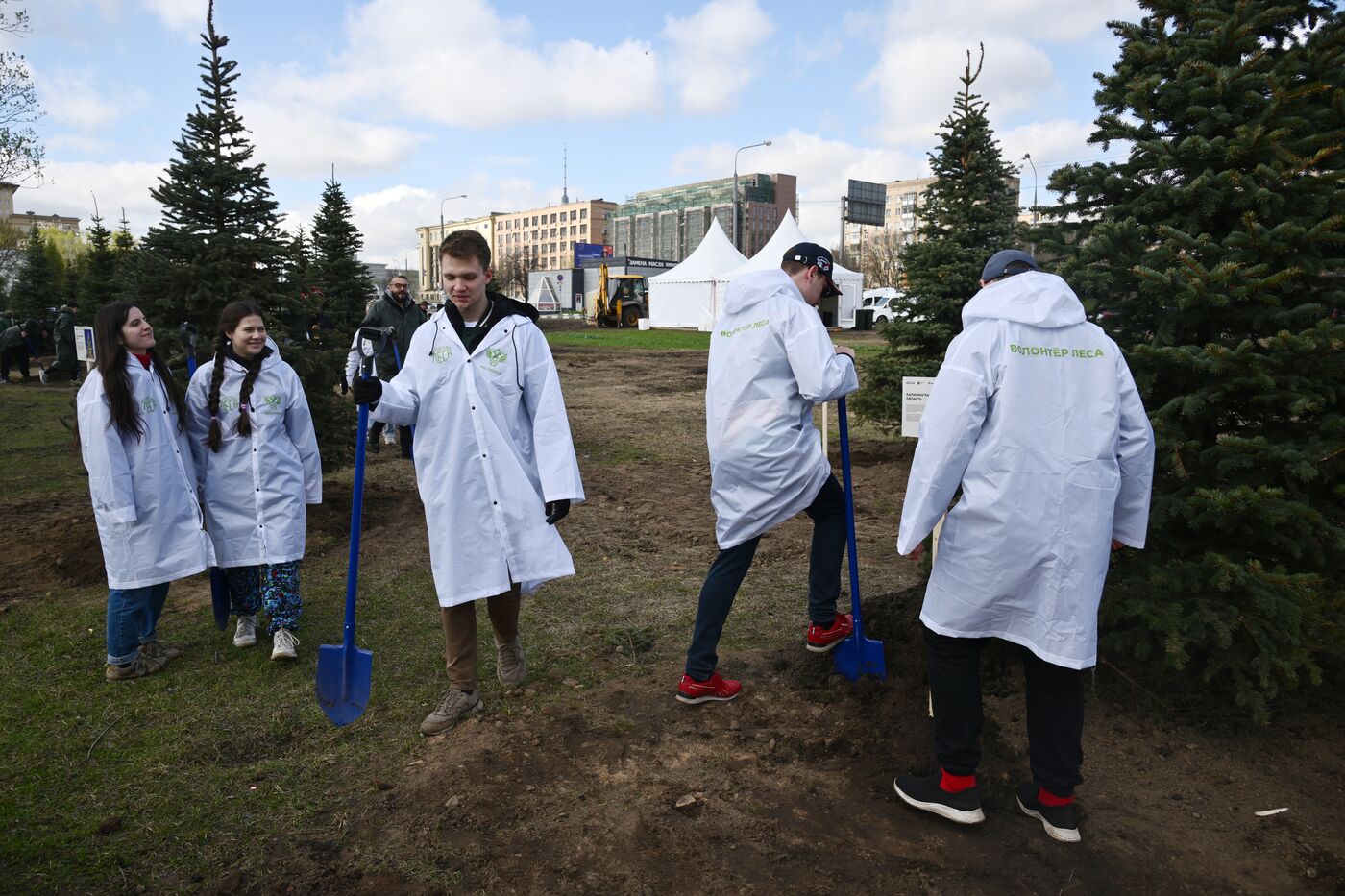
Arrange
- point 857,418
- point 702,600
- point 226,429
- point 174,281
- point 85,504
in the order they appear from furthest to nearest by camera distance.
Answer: point 857,418, point 85,504, point 174,281, point 226,429, point 702,600

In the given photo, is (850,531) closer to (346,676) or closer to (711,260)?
(346,676)

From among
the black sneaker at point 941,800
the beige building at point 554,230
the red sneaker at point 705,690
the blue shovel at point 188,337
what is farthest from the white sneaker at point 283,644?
the beige building at point 554,230

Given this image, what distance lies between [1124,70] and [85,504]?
8961mm

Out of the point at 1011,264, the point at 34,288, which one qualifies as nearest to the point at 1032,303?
the point at 1011,264

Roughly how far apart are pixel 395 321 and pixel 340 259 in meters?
8.29

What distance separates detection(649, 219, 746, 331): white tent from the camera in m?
36.6

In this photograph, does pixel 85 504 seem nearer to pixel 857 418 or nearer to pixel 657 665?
pixel 657 665

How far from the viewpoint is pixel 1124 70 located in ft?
13.1

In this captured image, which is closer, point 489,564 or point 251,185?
point 489,564

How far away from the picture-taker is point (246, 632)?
15.6 feet

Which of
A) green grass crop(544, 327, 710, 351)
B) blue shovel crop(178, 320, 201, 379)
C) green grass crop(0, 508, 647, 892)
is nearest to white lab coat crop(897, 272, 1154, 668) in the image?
green grass crop(0, 508, 647, 892)

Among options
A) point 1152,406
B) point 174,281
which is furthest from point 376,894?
point 174,281

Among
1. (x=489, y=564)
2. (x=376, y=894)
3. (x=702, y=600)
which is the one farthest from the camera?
(x=702, y=600)

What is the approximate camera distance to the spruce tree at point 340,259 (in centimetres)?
1622
